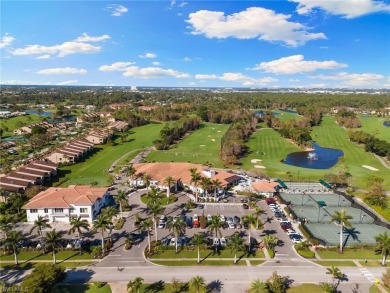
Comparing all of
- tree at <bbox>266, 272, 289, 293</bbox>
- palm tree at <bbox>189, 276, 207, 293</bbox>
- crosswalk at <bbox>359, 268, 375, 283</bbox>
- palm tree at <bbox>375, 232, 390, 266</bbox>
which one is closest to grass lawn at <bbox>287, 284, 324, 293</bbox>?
tree at <bbox>266, 272, 289, 293</bbox>

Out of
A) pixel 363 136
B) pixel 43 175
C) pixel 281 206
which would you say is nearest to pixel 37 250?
pixel 43 175

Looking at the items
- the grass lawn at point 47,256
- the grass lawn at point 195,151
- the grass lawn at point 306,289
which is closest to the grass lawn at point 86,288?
the grass lawn at point 47,256

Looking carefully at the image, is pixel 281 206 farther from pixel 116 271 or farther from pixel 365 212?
pixel 116 271

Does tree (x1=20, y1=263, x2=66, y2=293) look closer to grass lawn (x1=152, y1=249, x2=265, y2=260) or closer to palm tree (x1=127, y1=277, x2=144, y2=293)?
palm tree (x1=127, y1=277, x2=144, y2=293)

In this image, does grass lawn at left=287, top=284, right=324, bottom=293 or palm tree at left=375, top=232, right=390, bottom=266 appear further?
palm tree at left=375, top=232, right=390, bottom=266

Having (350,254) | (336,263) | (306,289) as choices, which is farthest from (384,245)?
(306,289)
